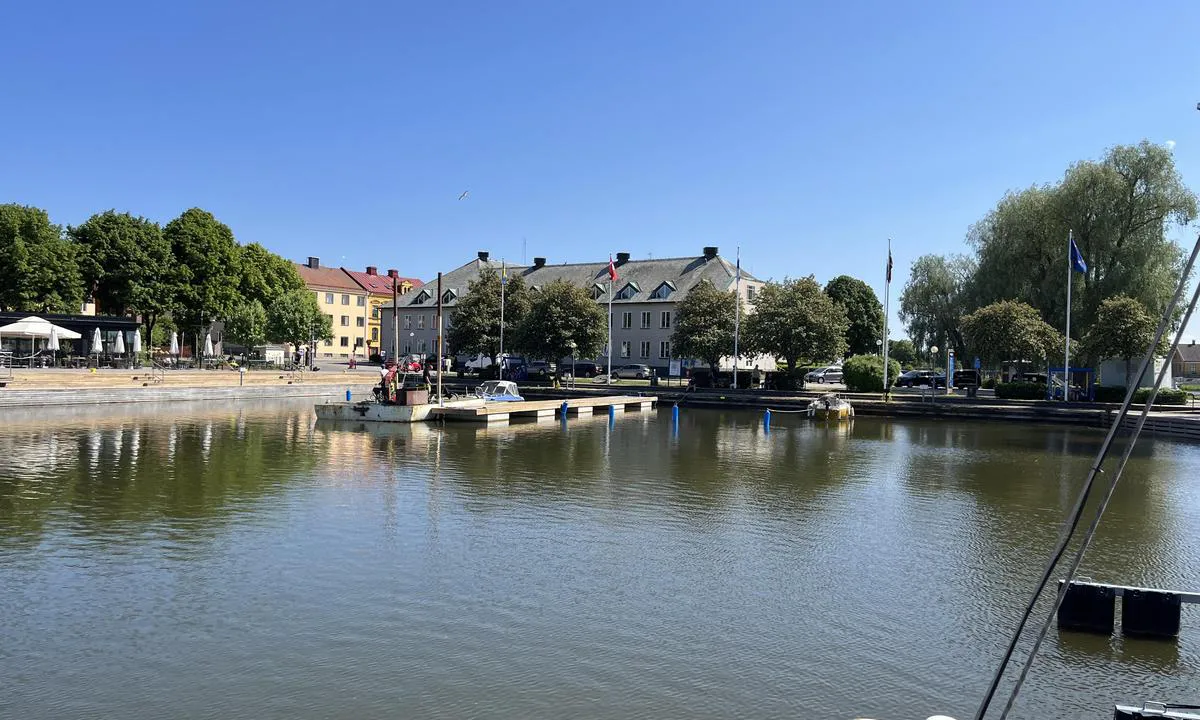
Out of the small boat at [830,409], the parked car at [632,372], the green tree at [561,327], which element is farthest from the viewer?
the parked car at [632,372]

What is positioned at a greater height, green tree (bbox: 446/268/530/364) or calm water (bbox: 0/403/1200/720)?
green tree (bbox: 446/268/530/364)

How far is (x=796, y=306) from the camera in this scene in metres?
57.1

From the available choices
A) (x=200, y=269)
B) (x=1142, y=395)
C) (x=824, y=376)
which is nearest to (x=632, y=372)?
(x=824, y=376)

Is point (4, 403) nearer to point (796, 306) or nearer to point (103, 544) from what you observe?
point (103, 544)

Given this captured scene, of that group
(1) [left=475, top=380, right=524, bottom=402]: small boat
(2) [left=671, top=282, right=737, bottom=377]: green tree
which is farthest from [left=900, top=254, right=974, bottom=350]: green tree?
(1) [left=475, top=380, right=524, bottom=402]: small boat

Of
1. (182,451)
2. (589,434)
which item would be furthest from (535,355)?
(182,451)

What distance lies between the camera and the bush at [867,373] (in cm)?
5625

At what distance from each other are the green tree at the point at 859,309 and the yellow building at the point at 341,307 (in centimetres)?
6167

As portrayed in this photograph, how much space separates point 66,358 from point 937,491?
181ft

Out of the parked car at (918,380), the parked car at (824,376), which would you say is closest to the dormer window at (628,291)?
the parked car at (824,376)

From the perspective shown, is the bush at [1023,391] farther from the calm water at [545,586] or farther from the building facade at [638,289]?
the calm water at [545,586]

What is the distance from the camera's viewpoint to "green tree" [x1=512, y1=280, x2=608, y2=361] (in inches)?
2506

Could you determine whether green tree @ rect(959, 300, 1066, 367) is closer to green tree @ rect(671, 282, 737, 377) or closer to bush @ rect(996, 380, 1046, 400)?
bush @ rect(996, 380, 1046, 400)

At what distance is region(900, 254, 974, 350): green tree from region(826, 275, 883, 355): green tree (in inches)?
652
